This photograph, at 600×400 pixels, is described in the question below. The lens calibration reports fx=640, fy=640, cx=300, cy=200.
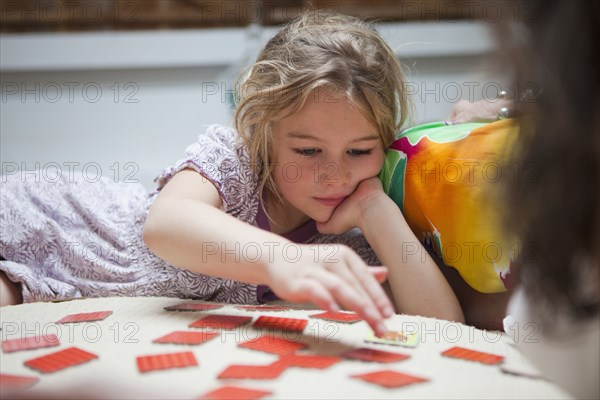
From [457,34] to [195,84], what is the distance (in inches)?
43.6

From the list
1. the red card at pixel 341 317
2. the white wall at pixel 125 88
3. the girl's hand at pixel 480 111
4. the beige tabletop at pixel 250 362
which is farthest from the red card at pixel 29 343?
the white wall at pixel 125 88

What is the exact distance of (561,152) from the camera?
16.7 inches

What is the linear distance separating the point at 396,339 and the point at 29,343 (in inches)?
16.6

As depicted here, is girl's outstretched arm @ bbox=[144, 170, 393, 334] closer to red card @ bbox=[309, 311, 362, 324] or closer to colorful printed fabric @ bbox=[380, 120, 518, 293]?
red card @ bbox=[309, 311, 362, 324]

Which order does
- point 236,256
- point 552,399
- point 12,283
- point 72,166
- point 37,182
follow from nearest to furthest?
point 552,399
point 236,256
point 12,283
point 37,182
point 72,166

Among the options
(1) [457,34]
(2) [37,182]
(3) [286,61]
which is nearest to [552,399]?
(3) [286,61]

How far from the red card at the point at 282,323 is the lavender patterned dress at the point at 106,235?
1.01ft

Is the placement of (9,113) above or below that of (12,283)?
above

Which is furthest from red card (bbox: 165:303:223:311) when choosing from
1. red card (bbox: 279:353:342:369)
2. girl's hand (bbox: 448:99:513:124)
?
girl's hand (bbox: 448:99:513:124)

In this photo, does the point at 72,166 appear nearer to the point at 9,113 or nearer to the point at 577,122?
the point at 9,113

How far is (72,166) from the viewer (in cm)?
239

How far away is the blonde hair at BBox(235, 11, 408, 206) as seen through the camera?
106 centimetres

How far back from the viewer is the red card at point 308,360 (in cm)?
65

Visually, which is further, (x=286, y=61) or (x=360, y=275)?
(x=286, y=61)
